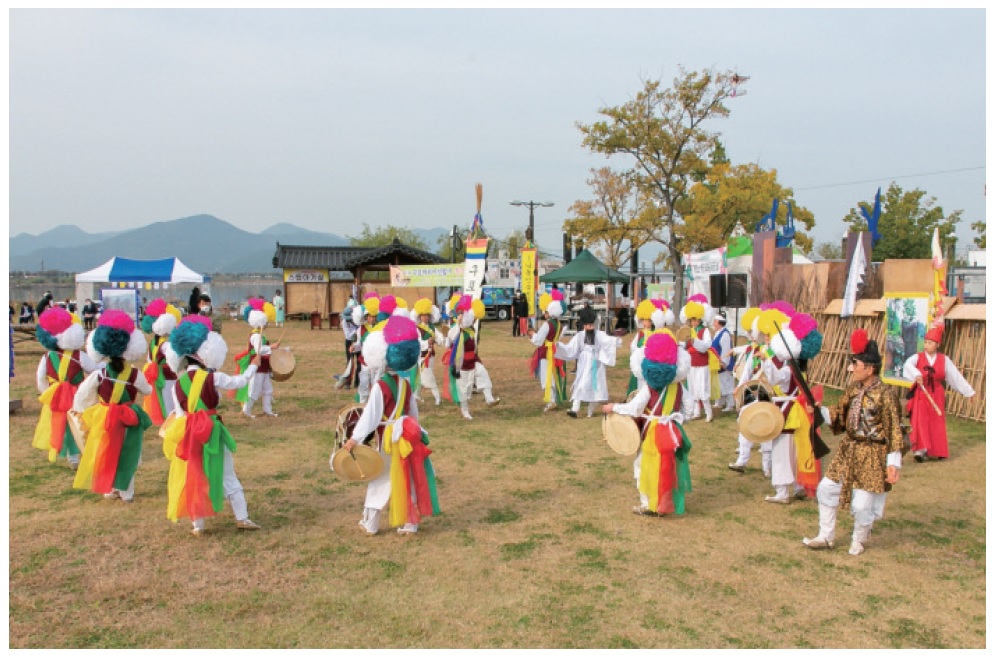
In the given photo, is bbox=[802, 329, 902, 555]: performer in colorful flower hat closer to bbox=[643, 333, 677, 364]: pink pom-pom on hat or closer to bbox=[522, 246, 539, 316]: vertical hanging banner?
bbox=[643, 333, 677, 364]: pink pom-pom on hat

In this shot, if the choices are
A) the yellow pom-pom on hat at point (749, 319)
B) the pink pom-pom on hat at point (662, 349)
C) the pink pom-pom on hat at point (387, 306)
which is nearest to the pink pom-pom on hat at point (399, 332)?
the pink pom-pom on hat at point (662, 349)

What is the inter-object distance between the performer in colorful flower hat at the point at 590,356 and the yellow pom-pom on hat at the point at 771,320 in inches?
130

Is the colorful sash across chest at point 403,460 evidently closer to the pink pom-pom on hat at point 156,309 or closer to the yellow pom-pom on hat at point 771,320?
the yellow pom-pom on hat at point 771,320

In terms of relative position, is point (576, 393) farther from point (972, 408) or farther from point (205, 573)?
point (205, 573)

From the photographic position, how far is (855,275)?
41.5 ft

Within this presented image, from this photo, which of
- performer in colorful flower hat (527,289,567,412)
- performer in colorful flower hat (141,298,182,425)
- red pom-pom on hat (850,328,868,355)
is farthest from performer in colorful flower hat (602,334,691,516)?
performer in colorful flower hat (141,298,182,425)

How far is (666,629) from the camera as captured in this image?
4.24 meters

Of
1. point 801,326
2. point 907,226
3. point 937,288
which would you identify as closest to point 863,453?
point 801,326

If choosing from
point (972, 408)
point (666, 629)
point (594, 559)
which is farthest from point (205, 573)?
point (972, 408)

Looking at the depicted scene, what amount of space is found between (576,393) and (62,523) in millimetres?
6704

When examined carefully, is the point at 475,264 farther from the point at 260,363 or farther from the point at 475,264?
the point at 260,363

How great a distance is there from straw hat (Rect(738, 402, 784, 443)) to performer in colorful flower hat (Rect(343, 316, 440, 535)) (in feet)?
8.81

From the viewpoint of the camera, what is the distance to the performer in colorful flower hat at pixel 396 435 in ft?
17.6

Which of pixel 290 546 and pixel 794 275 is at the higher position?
pixel 794 275
